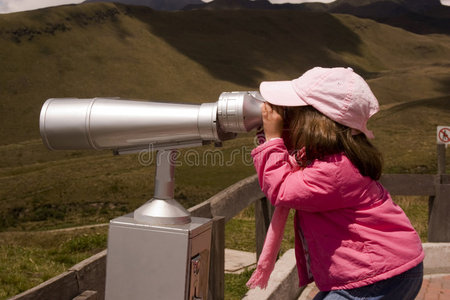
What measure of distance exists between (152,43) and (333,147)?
5303cm

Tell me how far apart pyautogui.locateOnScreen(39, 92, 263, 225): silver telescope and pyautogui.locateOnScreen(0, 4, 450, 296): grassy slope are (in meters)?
0.90

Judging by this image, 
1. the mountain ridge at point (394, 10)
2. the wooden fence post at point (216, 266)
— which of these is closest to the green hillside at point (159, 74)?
the wooden fence post at point (216, 266)

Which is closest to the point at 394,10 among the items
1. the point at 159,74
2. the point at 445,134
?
the point at 159,74

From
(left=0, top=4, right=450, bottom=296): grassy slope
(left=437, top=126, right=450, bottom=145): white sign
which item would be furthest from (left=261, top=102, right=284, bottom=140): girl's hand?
(left=437, top=126, right=450, bottom=145): white sign

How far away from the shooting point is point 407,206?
9.35m

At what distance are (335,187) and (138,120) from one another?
620 millimetres

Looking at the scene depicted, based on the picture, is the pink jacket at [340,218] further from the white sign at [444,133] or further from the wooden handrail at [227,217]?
the white sign at [444,133]

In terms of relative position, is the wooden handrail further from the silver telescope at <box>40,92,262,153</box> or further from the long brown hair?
the long brown hair

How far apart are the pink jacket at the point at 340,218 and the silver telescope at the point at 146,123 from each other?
23 centimetres

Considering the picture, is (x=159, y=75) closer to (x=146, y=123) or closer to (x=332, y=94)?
(x=332, y=94)

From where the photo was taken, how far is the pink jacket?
65.3 inches

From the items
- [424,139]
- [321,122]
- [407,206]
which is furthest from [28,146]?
[321,122]

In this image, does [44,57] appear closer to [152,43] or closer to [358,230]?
[152,43]

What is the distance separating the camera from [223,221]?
102 inches
